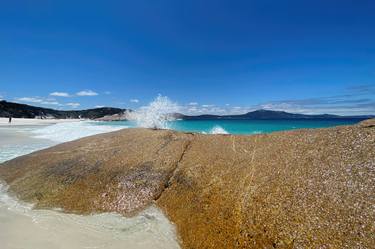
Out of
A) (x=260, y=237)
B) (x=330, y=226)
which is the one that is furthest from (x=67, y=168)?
(x=330, y=226)

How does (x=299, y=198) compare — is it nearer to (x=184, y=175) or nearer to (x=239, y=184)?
(x=239, y=184)

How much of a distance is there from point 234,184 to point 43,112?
168665mm

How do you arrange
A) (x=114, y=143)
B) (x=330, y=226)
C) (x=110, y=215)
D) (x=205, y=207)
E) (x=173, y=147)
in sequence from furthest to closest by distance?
(x=114, y=143) < (x=173, y=147) < (x=110, y=215) < (x=205, y=207) < (x=330, y=226)

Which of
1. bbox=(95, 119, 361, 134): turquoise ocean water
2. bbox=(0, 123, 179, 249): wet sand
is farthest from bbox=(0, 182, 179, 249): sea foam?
bbox=(95, 119, 361, 134): turquoise ocean water

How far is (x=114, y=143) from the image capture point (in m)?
7.20

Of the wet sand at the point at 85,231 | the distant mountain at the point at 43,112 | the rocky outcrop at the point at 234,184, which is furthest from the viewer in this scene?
the distant mountain at the point at 43,112

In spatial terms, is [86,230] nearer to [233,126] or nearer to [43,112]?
[233,126]

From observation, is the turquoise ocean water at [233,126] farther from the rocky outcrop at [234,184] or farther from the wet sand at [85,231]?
the wet sand at [85,231]

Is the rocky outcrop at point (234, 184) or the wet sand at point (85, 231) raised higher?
the rocky outcrop at point (234, 184)

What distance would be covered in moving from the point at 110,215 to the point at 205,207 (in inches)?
80.1

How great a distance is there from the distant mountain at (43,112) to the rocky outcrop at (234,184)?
399 feet

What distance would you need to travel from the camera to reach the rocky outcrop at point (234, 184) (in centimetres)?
320

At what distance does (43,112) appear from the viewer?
14650 centimetres

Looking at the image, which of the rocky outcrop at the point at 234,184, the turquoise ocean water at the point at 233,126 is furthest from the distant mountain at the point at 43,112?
the rocky outcrop at the point at 234,184
